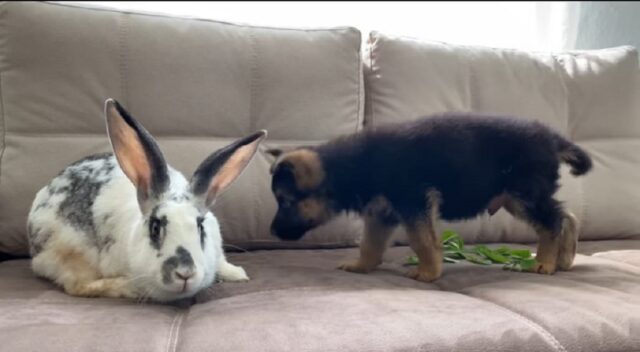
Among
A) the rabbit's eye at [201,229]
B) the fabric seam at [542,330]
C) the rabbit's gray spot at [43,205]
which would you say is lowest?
the fabric seam at [542,330]

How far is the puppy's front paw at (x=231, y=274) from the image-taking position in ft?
4.38

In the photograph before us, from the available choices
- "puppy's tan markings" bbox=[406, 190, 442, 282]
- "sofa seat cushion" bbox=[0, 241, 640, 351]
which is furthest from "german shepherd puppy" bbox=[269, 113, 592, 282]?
"sofa seat cushion" bbox=[0, 241, 640, 351]

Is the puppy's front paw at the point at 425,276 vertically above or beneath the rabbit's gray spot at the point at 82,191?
beneath

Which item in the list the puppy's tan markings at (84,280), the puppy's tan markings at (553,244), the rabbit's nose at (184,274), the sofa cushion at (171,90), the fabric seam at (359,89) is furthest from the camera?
the fabric seam at (359,89)

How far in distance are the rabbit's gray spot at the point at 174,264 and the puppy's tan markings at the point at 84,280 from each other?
0.45 feet

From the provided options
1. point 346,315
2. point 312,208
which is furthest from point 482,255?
point 346,315

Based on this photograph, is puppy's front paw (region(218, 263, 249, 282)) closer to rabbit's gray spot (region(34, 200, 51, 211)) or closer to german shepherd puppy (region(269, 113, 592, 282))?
german shepherd puppy (region(269, 113, 592, 282))

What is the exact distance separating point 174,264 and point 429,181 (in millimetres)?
592

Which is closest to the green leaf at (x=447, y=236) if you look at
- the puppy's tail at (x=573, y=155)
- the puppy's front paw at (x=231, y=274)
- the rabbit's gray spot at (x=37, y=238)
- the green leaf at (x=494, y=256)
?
the green leaf at (x=494, y=256)

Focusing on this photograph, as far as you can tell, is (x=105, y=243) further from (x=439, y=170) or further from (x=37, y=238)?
(x=439, y=170)

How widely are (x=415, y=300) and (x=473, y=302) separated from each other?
10 cm

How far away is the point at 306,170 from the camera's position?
1.43 metres

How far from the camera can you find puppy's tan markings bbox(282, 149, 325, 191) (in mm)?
1432

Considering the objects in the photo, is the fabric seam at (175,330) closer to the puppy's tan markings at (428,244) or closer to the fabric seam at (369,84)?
the puppy's tan markings at (428,244)
